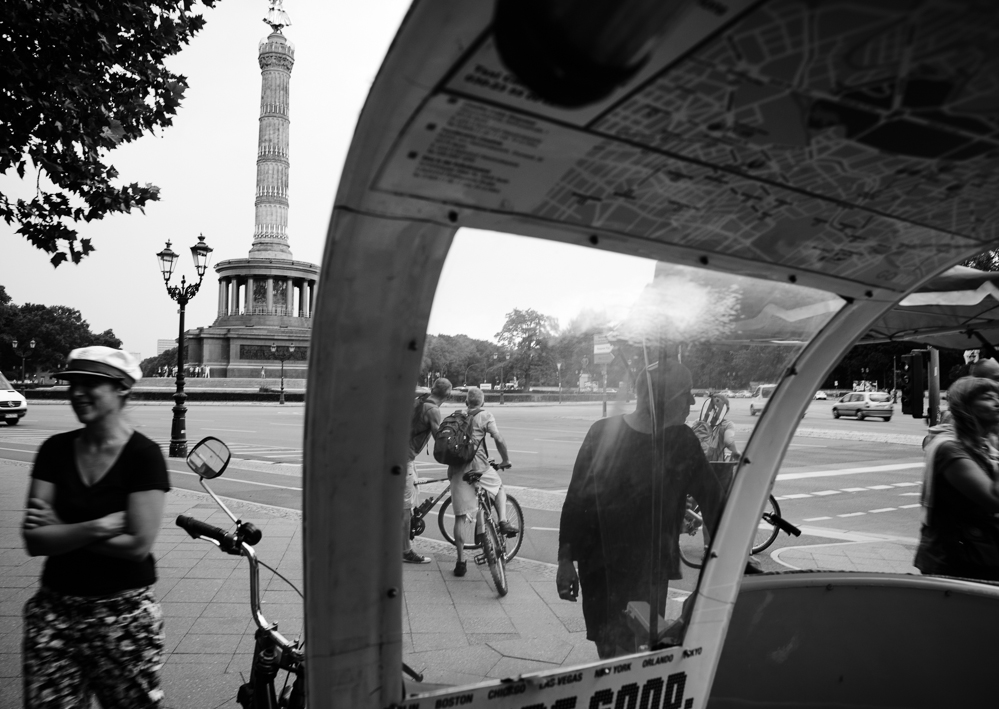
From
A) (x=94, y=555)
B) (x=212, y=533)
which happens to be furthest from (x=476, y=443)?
(x=94, y=555)

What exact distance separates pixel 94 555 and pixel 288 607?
10.3ft

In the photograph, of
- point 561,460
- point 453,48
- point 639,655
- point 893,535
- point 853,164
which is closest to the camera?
point 453,48

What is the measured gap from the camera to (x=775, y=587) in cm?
271

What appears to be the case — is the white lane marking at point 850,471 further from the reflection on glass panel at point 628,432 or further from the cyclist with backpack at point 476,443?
the reflection on glass panel at point 628,432

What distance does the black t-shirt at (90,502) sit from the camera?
249 centimetres

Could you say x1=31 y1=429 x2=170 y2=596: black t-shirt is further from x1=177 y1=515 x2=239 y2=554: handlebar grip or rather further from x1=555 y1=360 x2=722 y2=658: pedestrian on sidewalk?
x1=555 y1=360 x2=722 y2=658: pedestrian on sidewalk

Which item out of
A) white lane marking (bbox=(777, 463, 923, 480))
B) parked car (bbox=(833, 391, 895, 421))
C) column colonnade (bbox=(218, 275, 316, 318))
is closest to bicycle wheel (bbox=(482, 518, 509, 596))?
white lane marking (bbox=(777, 463, 923, 480))

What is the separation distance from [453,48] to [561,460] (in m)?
1.36

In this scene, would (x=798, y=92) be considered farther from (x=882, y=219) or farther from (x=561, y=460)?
(x=561, y=460)

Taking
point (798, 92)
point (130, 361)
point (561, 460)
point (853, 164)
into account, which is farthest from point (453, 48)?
point (130, 361)

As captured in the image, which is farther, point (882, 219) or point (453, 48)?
point (882, 219)

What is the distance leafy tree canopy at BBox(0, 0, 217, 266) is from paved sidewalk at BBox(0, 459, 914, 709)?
9.91 feet

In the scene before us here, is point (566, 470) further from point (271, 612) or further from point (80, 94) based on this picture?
point (80, 94)

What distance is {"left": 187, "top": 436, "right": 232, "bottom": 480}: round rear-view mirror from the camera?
2555 millimetres
